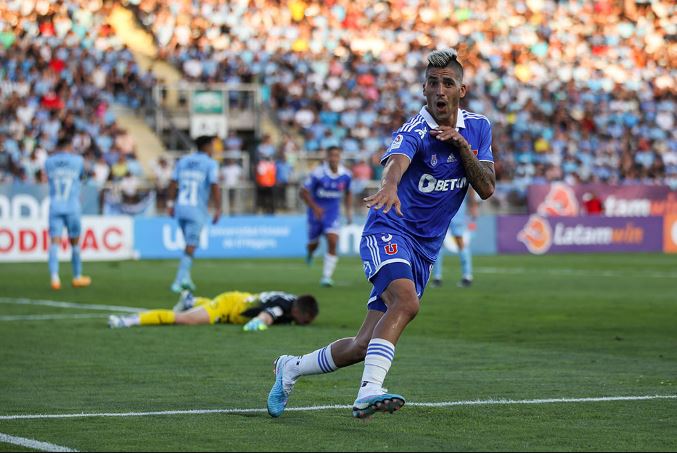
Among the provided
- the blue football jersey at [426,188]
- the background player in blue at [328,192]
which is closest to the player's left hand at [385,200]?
the blue football jersey at [426,188]

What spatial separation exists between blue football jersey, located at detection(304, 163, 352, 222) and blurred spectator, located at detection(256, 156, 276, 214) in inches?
492

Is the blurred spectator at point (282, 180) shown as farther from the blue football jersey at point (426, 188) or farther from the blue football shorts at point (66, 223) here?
the blue football jersey at point (426, 188)

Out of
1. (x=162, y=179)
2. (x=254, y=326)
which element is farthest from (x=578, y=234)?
(x=254, y=326)

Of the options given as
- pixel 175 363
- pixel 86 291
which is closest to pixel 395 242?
pixel 175 363

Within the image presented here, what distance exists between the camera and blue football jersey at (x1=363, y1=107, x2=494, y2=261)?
7715mm

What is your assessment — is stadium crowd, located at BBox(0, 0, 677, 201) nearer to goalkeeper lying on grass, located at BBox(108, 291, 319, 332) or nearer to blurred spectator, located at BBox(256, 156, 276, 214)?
blurred spectator, located at BBox(256, 156, 276, 214)

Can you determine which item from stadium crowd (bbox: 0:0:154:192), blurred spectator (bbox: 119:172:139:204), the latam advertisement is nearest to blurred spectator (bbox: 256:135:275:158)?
stadium crowd (bbox: 0:0:154:192)

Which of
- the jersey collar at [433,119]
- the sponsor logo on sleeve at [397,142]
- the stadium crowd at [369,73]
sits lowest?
the sponsor logo on sleeve at [397,142]

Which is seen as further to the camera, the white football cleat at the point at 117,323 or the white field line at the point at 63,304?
the white field line at the point at 63,304

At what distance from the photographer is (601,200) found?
40.9 meters

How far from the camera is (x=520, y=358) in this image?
11.9 meters

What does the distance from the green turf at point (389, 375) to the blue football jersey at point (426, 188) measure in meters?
1.17

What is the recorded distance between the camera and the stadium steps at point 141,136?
126 feet

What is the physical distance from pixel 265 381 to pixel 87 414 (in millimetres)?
2178
